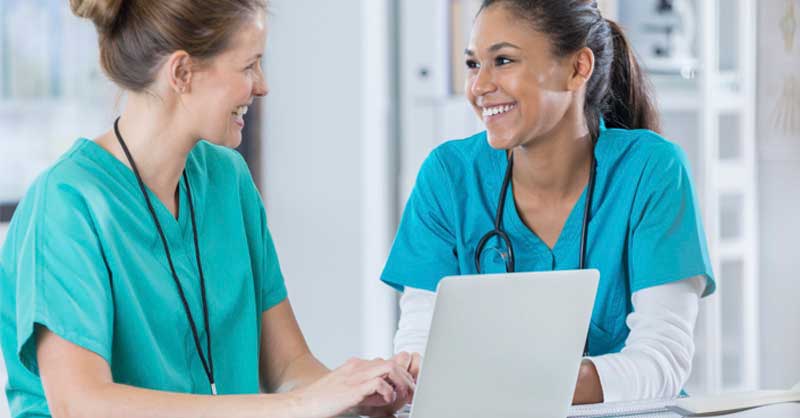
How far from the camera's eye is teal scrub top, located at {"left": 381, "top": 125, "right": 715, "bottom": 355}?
5.11ft

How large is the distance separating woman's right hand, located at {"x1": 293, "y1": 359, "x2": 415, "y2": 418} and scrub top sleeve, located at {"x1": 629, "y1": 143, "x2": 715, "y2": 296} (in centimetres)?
47

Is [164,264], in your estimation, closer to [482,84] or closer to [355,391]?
[355,391]

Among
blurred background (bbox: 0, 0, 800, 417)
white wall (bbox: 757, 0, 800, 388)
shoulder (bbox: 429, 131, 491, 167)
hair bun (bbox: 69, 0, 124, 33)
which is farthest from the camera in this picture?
blurred background (bbox: 0, 0, 800, 417)

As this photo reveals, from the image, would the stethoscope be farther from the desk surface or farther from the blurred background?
the blurred background

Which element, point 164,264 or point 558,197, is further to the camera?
point 558,197

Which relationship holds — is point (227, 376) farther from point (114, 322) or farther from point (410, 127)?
point (410, 127)

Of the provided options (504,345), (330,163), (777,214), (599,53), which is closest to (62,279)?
(504,345)

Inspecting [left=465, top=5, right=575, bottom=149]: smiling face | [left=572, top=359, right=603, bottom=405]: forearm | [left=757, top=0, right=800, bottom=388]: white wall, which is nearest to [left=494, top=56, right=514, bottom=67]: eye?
[left=465, top=5, right=575, bottom=149]: smiling face

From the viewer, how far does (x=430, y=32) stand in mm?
3119

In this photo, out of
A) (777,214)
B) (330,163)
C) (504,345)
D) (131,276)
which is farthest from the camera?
(330,163)

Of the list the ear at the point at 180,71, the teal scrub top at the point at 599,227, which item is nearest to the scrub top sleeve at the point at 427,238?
the teal scrub top at the point at 599,227

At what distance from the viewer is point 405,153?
3.14 m

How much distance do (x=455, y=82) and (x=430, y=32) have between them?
0.55 ft

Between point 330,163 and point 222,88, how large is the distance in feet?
5.54
